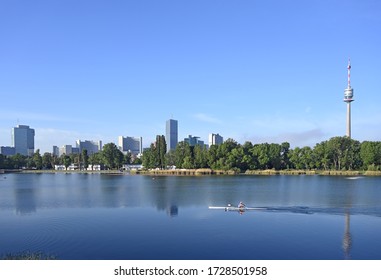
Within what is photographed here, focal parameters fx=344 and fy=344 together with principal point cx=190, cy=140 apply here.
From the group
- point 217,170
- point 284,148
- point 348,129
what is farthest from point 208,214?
point 348,129

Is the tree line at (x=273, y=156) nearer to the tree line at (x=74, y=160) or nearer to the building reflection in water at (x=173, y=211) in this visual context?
the tree line at (x=74, y=160)

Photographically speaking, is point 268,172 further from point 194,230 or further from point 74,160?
point 74,160

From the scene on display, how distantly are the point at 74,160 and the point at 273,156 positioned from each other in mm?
90003

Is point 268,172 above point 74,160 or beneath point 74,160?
beneath

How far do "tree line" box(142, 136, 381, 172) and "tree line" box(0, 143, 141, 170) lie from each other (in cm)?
2534

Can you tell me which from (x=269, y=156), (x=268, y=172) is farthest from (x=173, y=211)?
(x=269, y=156)

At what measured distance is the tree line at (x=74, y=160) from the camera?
127062 millimetres

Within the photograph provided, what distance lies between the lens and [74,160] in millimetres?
146375

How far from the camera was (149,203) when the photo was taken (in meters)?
33.1

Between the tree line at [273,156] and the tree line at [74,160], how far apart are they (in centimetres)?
2534

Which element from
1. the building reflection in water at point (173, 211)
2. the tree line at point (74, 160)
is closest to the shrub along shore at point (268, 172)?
the tree line at point (74, 160)

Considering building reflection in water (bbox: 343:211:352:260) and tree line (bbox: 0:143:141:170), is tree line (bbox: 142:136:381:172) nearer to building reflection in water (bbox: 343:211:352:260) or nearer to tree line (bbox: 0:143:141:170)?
tree line (bbox: 0:143:141:170)
